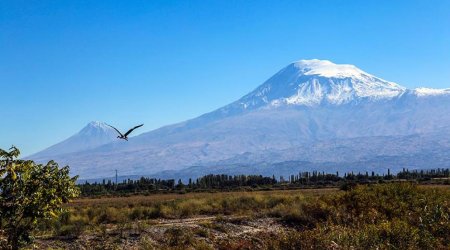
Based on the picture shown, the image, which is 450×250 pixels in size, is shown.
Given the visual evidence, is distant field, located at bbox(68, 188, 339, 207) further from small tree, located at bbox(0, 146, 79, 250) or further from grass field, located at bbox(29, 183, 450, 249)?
small tree, located at bbox(0, 146, 79, 250)

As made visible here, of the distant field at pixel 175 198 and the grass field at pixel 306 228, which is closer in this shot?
the grass field at pixel 306 228

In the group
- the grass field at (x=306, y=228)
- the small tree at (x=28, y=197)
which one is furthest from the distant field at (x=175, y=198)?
the small tree at (x=28, y=197)

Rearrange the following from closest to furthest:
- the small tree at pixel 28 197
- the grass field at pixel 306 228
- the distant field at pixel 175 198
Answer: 1. the small tree at pixel 28 197
2. the grass field at pixel 306 228
3. the distant field at pixel 175 198

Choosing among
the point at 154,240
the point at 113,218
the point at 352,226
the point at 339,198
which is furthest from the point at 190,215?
the point at 352,226

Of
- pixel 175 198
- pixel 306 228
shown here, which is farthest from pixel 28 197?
pixel 175 198

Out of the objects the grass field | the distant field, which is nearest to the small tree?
the grass field

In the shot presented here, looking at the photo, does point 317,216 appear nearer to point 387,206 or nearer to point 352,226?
point 387,206

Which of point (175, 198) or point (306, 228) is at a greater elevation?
point (175, 198)

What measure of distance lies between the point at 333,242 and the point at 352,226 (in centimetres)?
554

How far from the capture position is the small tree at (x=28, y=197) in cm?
1109

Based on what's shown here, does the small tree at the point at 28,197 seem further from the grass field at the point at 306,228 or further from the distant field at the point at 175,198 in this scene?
the distant field at the point at 175,198

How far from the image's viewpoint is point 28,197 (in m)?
11.2

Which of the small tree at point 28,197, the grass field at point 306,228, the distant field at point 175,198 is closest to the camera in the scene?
the small tree at point 28,197

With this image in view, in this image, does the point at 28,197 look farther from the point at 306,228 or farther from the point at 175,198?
the point at 175,198
